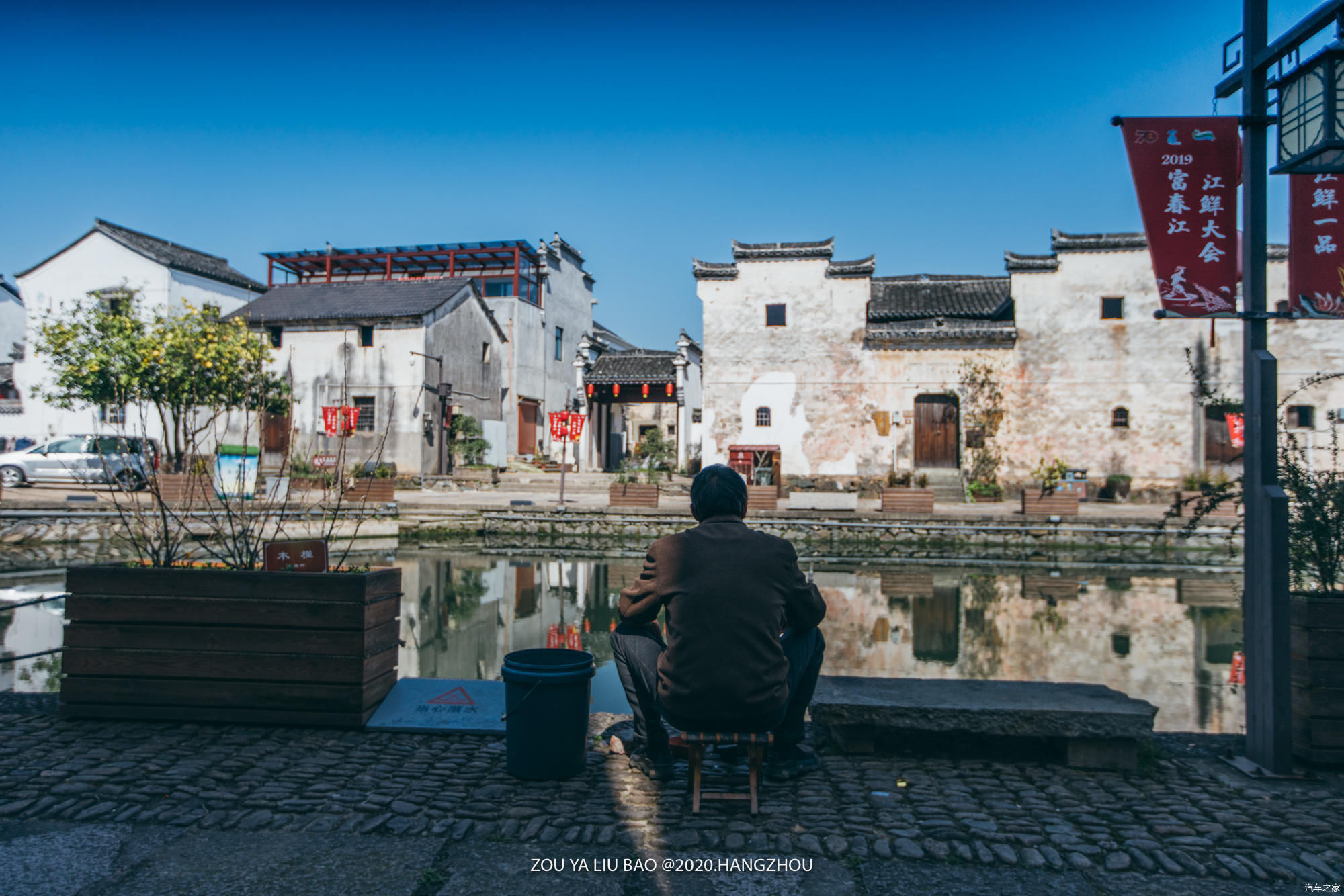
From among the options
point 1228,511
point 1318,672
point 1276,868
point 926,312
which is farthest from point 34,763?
point 926,312

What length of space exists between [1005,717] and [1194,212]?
234cm

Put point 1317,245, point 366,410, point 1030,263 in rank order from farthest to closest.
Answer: point 366,410, point 1030,263, point 1317,245

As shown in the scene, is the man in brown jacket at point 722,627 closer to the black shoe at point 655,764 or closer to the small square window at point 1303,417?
the black shoe at point 655,764

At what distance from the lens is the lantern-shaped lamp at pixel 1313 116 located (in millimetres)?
2969

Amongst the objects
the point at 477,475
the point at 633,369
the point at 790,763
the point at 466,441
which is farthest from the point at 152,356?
the point at 790,763

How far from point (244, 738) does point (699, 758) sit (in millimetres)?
2047

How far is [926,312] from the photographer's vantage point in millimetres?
22453

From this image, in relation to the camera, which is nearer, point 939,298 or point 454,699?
point 454,699

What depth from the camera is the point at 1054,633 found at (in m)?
7.79

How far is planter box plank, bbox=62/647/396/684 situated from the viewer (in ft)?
11.3

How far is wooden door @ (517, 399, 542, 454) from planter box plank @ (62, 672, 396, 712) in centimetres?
2321

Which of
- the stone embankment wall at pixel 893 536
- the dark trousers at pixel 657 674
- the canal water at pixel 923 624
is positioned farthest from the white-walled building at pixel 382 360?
the dark trousers at pixel 657 674

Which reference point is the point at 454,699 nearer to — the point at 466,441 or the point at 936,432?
the point at 936,432

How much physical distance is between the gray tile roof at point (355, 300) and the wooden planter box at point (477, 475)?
14.7 ft
